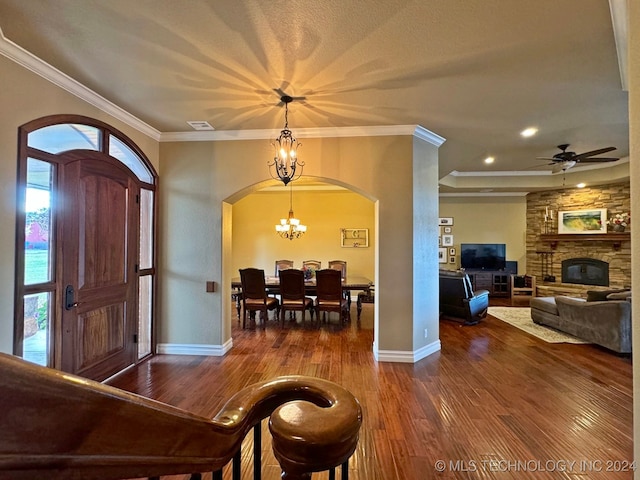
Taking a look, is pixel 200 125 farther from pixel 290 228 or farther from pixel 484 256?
pixel 484 256

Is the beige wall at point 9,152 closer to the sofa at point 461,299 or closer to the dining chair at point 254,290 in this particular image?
the dining chair at point 254,290

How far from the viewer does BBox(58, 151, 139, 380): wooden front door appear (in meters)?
2.92

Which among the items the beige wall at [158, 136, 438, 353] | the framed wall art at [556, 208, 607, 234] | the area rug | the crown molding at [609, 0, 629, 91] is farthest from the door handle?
the framed wall art at [556, 208, 607, 234]

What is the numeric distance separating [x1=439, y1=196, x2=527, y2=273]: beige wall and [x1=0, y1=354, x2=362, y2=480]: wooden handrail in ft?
30.0

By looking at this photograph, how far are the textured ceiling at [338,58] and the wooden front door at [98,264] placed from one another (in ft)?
2.94

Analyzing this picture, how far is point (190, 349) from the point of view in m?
4.11

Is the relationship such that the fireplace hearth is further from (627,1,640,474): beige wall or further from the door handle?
the door handle

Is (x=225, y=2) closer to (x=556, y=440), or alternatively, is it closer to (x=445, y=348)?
(x=556, y=440)

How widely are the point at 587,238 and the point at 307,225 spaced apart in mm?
6965

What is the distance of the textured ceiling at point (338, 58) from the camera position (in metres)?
2.02

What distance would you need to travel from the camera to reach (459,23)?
82.7 inches

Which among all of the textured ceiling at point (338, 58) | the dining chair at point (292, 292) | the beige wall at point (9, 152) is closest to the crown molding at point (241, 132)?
the textured ceiling at point (338, 58)

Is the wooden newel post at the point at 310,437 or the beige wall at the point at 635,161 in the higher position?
the beige wall at the point at 635,161

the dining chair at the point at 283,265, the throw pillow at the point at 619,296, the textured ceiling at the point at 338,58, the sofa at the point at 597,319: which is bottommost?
the sofa at the point at 597,319
